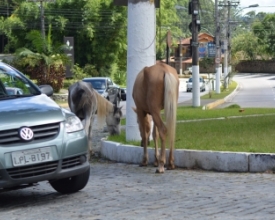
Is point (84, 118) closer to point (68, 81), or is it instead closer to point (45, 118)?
point (45, 118)

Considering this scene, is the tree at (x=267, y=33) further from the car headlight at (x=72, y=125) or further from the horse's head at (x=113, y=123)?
the car headlight at (x=72, y=125)

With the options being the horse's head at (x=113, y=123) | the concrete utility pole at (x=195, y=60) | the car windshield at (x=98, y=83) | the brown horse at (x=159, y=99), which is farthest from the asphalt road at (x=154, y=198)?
the car windshield at (x=98, y=83)

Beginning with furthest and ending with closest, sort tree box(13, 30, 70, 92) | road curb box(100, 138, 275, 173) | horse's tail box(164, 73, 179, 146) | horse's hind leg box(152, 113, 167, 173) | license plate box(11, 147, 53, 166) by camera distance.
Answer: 1. tree box(13, 30, 70, 92)
2. horse's hind leg box(152, 113, 167, 173)
3. horse's tail box(164, 73, 179, 146)
4. road curb box(100, 138, 275, 173)
5. license plate box(11, 147, 53, 166)

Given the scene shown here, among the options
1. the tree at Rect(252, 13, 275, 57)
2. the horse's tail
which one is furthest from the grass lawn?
the tree at Rect(252, 13, 275, 57)

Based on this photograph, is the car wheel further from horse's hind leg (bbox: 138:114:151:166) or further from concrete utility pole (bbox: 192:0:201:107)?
concrete utility pole (bbox: 192:0:201:107)

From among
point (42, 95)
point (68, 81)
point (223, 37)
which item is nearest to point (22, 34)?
point (68, 81)

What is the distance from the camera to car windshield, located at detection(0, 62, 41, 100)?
30.4ft

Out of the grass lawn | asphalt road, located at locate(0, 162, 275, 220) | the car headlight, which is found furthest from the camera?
the grass lawn

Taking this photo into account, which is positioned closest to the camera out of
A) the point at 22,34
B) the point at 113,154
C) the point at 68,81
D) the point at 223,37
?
the point at 113,154

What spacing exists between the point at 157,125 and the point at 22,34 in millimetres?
50825

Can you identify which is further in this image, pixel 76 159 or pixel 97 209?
pixel 76 159

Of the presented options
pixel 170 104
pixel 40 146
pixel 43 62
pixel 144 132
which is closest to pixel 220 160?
pixel 170 104

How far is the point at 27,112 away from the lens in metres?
8.20

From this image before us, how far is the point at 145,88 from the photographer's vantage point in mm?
10789
